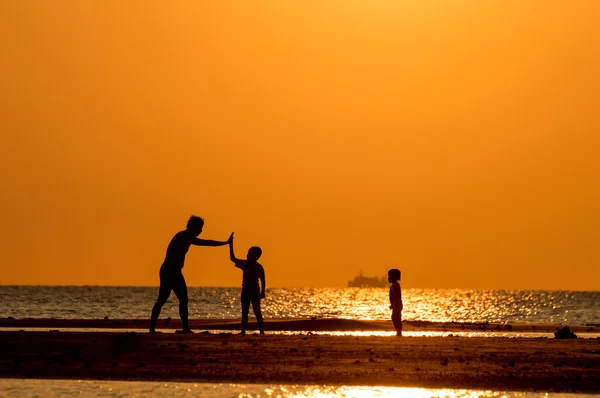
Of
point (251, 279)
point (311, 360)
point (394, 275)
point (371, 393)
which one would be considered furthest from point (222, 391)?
point (394, 275)

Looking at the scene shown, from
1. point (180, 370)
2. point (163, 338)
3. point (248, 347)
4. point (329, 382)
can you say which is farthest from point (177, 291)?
point (329, 382)

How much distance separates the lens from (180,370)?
2123cm

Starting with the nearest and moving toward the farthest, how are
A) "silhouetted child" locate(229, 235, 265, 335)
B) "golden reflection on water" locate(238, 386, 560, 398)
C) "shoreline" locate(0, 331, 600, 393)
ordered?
1. "golden reflection on water" locate(238, 386, 560, 398)
2. "shoreline" locate(0, 331, 600, 393)
3. "silhouetted child" locate(229, 235, 265, 335)

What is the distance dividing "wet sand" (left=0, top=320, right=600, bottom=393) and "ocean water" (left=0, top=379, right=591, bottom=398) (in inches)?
23.4

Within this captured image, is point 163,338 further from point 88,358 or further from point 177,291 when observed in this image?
point 88,358

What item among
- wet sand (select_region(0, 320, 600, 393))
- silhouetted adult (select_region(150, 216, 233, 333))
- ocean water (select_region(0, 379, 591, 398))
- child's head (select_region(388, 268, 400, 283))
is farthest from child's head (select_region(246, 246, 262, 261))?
ocean water (select_region(0, 379, 591, 398))

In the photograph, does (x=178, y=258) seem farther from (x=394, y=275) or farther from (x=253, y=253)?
(x=394, y=275)

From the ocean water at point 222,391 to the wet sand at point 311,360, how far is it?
60cm

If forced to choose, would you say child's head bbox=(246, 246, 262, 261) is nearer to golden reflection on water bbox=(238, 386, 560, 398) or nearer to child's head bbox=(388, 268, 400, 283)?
child's head bbox=(388, 268, 400, 283)

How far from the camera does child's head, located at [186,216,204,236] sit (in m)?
28.9

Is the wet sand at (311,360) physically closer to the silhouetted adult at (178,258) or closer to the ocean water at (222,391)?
the ocean water at (222,391)

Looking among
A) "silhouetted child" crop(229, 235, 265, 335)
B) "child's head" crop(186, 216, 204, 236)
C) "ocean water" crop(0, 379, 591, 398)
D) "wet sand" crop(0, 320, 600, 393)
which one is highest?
"child's head" crop(186, 216, 204, 236)

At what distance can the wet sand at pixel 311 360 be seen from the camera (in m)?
20.3

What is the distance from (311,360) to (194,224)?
7231mm
